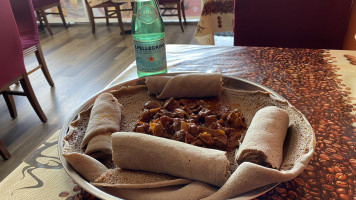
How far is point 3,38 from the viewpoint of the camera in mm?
1563

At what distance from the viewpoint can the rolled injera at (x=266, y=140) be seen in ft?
1.47

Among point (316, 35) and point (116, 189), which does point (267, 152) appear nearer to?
point (116, 189)

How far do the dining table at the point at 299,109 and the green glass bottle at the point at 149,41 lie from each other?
0.15 meters

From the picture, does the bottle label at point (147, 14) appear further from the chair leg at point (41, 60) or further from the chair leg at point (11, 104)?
the chair leg at point (41, 60)

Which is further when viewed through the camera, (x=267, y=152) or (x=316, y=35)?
(x=316, y=35)

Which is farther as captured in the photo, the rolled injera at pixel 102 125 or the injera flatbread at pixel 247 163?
the rolled injera at pixel 102 125

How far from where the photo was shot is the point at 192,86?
69 centimetres

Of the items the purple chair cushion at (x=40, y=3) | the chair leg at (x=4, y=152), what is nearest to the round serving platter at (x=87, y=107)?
the chair leg at (x=4, y=152)

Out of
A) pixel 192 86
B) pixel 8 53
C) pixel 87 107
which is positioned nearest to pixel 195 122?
pixel 192 86

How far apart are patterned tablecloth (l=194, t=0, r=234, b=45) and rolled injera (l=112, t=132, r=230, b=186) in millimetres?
1261

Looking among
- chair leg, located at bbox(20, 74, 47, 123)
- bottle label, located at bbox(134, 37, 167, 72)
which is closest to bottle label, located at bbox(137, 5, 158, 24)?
bottle label, located at bbox(134, 37, 167, 72)

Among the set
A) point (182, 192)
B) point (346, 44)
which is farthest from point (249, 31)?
point (182, 192)

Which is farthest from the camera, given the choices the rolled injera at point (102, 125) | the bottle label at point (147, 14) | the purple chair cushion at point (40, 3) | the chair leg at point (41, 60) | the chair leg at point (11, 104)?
the purple chair cushion at point (40, 3)

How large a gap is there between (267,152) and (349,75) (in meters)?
0.56
